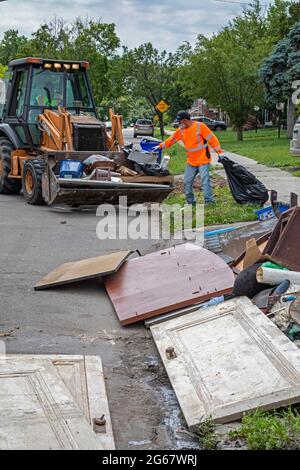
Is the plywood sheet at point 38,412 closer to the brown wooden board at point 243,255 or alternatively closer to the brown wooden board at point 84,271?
the brown wooden board at point 84,271

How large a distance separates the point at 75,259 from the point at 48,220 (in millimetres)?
3346

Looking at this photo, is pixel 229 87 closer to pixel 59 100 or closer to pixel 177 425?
pixel 59 100

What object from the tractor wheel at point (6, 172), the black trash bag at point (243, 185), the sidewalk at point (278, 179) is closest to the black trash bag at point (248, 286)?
the black trash bag at point (243, 185)

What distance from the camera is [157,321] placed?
654cm

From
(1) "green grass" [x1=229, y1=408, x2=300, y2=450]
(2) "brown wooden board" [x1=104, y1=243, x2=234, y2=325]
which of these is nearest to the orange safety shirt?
(2) "brown wooden board" [x1=104, y1=243, x2=234, y2=325]

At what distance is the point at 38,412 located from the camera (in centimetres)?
441

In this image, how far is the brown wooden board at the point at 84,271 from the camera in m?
7.61

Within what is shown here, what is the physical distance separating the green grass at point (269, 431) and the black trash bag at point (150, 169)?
9.65 meters

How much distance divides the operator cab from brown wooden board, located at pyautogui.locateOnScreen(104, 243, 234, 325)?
8157 millimetres

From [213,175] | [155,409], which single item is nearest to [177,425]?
[155,409]

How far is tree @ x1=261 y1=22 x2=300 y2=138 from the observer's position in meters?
35.7

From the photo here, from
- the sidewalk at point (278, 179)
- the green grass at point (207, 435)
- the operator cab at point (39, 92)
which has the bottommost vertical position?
the sidewalk at point (278, 179)

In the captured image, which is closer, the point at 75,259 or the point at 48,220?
the point at 75,259

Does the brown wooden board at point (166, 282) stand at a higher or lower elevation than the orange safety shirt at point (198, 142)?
lower
